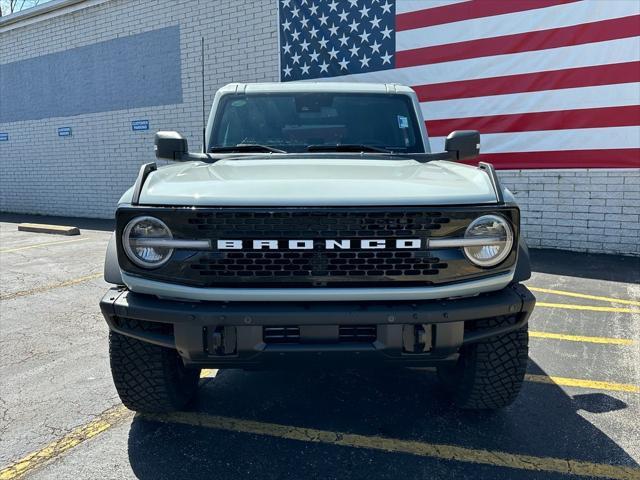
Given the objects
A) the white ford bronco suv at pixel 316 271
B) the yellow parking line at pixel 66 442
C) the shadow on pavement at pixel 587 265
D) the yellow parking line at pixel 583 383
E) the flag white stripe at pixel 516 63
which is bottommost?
the shadow on pavement at pixel 587 265

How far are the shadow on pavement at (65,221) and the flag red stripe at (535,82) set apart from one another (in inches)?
290

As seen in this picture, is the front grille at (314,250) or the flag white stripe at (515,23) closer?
the front grille at (314,250)

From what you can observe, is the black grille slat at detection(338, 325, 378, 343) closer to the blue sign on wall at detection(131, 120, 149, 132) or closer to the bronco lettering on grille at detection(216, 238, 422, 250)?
Answer: the bronco lettering on grille at detection(216, 238, 422, 250)

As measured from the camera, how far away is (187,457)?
2.36 m

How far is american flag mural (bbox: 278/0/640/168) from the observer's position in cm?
700

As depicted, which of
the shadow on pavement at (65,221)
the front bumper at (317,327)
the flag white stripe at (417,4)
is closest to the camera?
the front bumper at (317,327)

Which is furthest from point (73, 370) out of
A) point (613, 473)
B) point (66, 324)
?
point (613, 473)

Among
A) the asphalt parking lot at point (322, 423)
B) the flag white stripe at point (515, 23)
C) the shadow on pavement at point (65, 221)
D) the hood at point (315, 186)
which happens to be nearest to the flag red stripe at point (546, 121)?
the flag white stripe at point (515, 23)

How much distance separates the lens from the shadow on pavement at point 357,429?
Answer: 228 centimetres

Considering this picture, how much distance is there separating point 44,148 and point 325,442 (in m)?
13.9

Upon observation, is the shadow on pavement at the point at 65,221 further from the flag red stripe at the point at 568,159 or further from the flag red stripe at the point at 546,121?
the flag red stripe at the point at 568,159

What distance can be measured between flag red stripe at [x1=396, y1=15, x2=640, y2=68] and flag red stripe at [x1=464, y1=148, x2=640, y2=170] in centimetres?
159

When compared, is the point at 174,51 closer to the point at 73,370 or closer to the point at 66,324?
the point at 66,324

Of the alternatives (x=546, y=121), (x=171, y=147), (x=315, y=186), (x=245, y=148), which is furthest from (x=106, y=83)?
(x=315, y=186)
